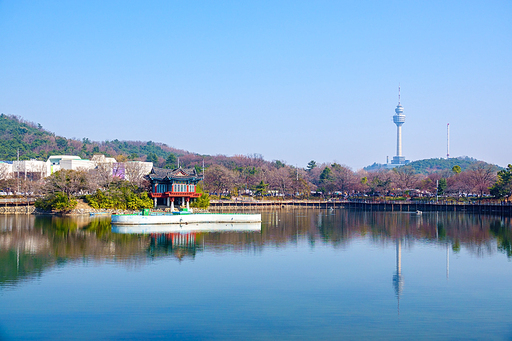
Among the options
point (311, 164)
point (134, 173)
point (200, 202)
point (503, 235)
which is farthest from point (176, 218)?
point (311, 164)

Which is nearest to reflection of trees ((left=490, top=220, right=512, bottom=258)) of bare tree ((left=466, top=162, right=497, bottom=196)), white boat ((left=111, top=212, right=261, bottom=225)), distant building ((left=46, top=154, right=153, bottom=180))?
white boat ((left=111, top=212, right=261, bottom=225))

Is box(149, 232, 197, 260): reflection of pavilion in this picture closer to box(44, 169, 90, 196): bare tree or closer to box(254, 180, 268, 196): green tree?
box(44, 169, 90, 196): bare tree

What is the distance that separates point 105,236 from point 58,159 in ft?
247

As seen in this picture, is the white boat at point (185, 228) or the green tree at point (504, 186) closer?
the white boat at point (185, 228)

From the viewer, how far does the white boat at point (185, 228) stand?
40438mm

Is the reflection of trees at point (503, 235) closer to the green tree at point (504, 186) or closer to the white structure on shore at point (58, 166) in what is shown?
the green tree at point (504, 186)

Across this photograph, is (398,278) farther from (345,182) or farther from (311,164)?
(311,164)

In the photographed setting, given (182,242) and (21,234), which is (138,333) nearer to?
(182,242)

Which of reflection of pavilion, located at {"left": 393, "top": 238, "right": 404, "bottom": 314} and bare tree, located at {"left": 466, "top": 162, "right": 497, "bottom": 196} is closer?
reflection of pavilion, located at {"left": 393, "top": 238, "right": 404, "bottom": 314}

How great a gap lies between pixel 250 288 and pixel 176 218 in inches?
1002

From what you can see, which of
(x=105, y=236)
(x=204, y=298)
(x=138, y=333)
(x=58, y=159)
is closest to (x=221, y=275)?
(x=204, y=298)

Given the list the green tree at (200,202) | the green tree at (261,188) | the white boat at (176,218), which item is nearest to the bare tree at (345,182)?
the green tree at (261,188)

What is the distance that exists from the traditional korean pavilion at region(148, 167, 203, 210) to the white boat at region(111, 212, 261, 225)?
1249 centimetres

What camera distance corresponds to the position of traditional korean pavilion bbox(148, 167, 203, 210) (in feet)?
191
